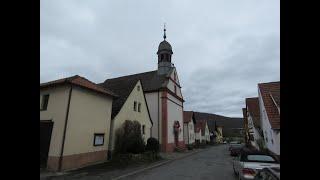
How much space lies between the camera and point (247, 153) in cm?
1234

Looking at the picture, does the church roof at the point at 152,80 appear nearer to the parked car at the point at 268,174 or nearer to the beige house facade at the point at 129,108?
the beige house facade at the point at 129,108

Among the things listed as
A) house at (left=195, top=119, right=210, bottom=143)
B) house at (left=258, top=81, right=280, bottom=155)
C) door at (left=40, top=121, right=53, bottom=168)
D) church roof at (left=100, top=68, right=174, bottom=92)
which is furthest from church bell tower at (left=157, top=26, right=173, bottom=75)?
house at (left=195, top=119, right=210, bottom=143)

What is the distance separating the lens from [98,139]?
21.2 meters

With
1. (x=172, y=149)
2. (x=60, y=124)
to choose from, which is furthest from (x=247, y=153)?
(x=172, y=149)

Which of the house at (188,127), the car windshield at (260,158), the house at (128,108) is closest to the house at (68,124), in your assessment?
the house at (128,108)

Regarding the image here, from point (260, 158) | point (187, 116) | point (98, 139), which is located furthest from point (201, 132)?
point (260, 158)

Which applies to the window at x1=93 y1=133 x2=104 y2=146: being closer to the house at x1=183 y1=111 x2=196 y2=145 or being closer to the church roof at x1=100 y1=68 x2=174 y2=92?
the church roof at x1=100 y1=68 x2=174 y2=92

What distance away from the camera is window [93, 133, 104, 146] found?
68.3ft

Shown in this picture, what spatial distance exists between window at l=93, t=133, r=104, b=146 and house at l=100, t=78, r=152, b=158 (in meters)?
1.46

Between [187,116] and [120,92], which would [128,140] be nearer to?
[120,92]

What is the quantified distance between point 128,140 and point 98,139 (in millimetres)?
3032
